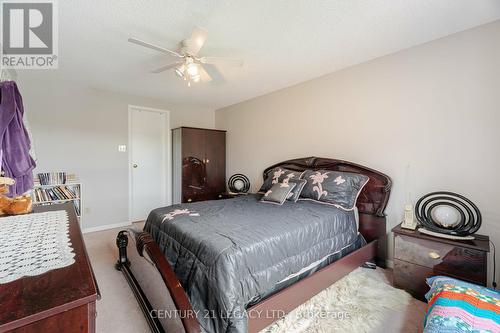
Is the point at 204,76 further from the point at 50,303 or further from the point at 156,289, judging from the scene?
the point at 50,303

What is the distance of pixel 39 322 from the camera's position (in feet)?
1.73

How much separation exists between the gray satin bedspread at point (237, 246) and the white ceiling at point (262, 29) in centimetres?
169

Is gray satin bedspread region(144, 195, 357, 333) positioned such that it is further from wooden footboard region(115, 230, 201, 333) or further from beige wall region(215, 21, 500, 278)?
beige wall region(215, 21, 500, 278)

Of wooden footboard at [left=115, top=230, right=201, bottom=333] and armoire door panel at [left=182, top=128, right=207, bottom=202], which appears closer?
wooden footboard at [left=115, top=230, right=201, bottom=333]

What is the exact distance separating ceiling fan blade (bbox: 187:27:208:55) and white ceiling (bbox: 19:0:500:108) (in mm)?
145

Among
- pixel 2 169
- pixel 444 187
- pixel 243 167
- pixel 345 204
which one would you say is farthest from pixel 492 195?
pixel 2 169

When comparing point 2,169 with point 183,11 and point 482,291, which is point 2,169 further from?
point 482,291

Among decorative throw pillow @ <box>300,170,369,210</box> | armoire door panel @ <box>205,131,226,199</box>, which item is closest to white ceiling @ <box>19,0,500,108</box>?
decorative throw pillow @ <box>300,170,369,210</box>

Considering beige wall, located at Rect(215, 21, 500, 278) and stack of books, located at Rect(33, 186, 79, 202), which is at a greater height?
beige wall, located at Rect(215, 21, 500, 278)

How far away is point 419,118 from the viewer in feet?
7.66

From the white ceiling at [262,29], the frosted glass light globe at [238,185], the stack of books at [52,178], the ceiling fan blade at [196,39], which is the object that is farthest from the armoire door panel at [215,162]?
the ceiling fan blade at [196,39]

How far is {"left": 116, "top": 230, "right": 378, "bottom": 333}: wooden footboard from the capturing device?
4.02ft

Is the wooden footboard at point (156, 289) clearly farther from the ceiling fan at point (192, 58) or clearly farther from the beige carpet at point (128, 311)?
the ceiling fan at point (192, 58)

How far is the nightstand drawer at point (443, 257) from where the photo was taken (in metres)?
1.69
